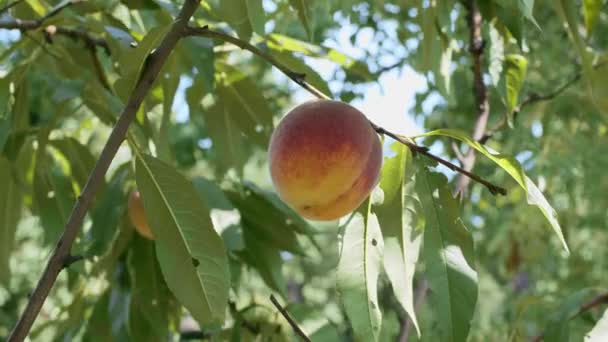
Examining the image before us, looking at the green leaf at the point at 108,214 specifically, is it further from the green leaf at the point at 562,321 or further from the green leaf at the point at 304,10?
the green leaf at the point at 562,321

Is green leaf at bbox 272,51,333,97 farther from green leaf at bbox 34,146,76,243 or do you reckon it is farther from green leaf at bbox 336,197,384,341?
green leaf at bbox 34,146,76,243

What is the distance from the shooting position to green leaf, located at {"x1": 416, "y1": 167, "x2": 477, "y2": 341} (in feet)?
4.12

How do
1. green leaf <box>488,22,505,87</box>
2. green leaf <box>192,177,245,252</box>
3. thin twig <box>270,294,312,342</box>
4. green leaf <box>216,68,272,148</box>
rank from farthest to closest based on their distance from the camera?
1. green leaf <box>216,68,272,148</box>
2. green leaf <box>192,177,245,252</box>
3. green leaf <box>488,22,505,87</box>
4. thin twig <box>270,294,312,342</box>

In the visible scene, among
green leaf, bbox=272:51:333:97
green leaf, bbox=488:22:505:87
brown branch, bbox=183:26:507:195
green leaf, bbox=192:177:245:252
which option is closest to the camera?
brown branch, bbox=183:26:507:195

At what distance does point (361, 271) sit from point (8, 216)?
1.08 metres

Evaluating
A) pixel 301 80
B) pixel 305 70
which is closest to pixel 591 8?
pixel 305 70

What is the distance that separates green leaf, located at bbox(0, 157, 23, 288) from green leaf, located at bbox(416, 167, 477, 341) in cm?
110

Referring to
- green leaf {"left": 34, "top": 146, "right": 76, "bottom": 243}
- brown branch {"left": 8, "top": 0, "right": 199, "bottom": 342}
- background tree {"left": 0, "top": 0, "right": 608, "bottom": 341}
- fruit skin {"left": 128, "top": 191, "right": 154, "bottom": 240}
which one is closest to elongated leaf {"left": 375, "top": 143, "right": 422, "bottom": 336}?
background tree {"left": 0, "top": 0, "right": 608, "bottom": 341}

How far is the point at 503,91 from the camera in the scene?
1682mm

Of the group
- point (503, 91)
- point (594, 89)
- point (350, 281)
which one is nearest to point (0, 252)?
point (350, 281)

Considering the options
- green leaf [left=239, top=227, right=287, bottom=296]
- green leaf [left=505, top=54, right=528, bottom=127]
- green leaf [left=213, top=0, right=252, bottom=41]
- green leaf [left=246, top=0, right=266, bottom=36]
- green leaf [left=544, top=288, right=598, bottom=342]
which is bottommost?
green leaf [left=239, top=227, right=287, bottom=296]

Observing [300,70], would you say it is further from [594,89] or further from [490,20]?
[594,89]

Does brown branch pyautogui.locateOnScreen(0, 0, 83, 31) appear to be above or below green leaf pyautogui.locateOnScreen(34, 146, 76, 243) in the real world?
above

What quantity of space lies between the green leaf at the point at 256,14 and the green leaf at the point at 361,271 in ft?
1.08
